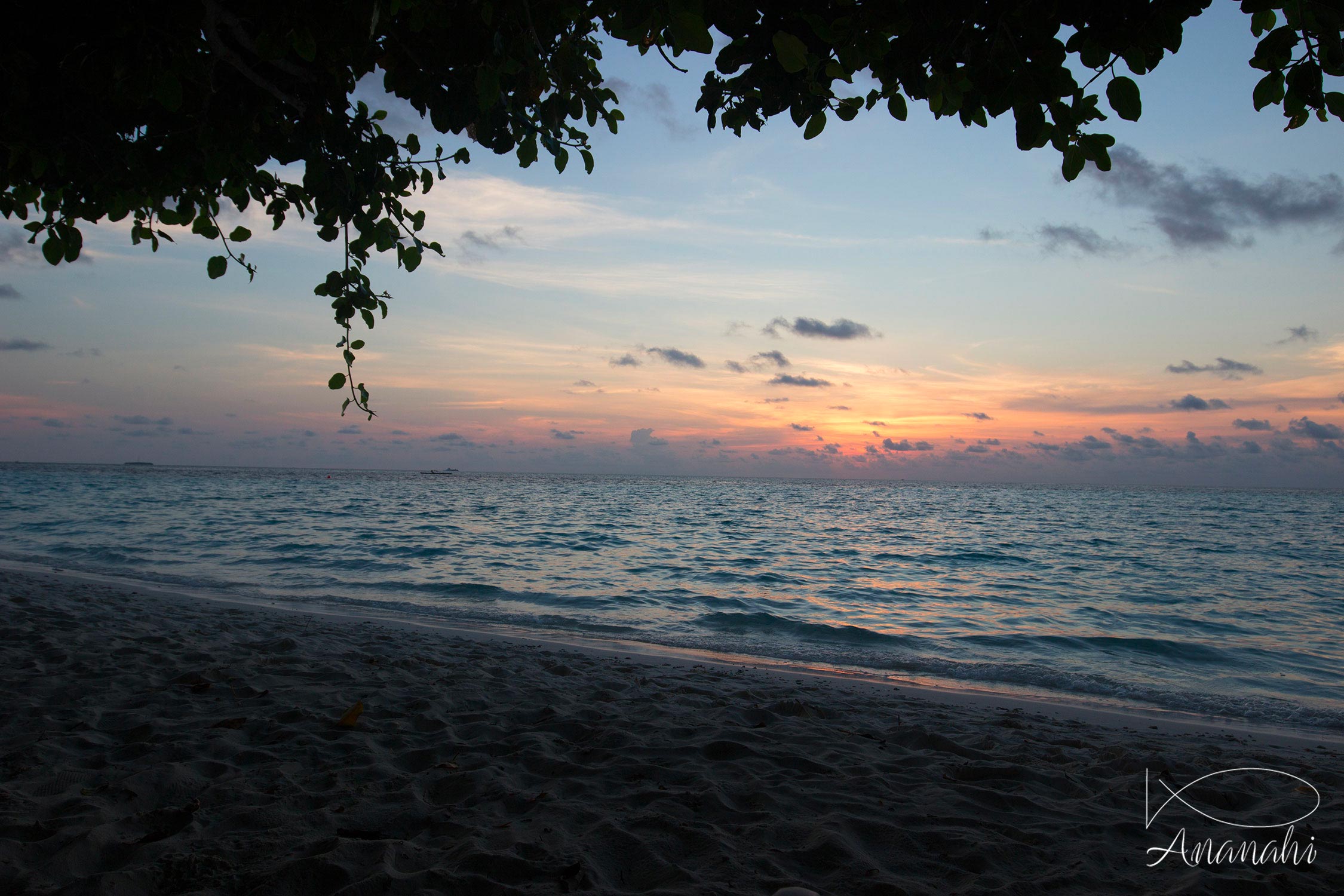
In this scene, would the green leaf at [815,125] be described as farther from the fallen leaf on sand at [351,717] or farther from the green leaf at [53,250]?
the fallen leaf on sand at [351,717]

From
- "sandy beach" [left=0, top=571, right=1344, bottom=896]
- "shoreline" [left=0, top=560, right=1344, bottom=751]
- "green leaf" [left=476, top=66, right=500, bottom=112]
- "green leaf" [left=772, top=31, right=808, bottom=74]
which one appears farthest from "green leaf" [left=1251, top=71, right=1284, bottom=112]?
"shoreline" [left=0, top=560, right=1344, bottom=751]

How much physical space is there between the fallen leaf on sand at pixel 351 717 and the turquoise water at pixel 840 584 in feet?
18.7

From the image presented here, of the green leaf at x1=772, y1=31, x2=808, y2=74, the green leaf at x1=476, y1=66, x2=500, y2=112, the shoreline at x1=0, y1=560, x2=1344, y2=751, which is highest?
the green leaf at x1=476, y1=66, x2=500, y2=112

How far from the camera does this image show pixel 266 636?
7.65 meters

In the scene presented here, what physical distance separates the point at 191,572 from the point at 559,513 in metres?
23.5

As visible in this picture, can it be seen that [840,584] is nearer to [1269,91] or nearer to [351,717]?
[351,717]

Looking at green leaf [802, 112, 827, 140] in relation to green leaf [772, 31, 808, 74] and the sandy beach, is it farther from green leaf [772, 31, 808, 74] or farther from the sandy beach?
the sandy beach

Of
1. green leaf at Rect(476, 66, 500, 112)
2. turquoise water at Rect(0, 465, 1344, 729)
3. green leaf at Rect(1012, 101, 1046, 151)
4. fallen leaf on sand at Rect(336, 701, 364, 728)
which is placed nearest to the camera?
green leaf at Rect(1012, 101, 1046, 151)

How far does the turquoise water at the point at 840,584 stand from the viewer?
9.56m

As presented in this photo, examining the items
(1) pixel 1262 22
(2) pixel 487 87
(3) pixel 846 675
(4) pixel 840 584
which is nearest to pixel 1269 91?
(1) pixel 1262 22

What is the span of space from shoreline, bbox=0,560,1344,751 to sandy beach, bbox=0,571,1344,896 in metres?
0.47

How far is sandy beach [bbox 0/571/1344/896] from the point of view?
9.59 ft

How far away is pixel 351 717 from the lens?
4719 millimetres

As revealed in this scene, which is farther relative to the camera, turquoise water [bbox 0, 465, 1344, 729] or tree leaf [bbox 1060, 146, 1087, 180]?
turquoise water [bbox 0, 465, 1344, 729]
